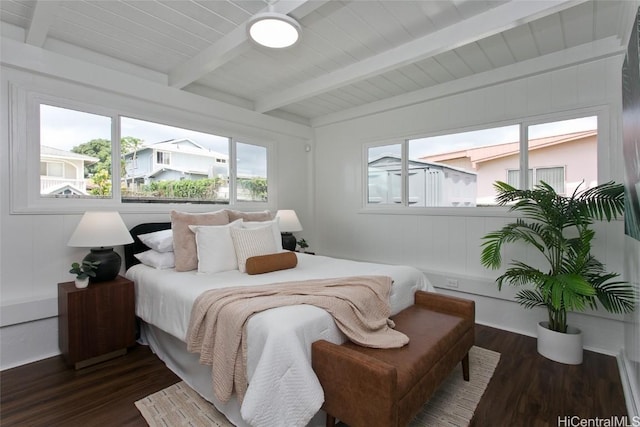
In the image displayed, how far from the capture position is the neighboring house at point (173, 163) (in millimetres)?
3053

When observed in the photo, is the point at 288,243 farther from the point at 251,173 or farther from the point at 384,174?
the point at 384,174

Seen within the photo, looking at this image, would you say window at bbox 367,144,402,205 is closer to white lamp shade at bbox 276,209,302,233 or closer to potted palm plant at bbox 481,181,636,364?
white lamp shade at bbox 276,209,302,233

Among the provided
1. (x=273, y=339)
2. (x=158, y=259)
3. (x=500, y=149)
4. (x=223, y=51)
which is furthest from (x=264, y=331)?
(x=500, y=149)

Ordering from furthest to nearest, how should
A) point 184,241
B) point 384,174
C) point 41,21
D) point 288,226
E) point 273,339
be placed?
point 384,174, point 288,226, point 184,241, point 41,21, point 273,339

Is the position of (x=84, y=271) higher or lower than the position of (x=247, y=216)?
lower

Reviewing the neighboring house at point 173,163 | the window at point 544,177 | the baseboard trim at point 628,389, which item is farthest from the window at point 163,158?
the baseboard trim at point 628,389

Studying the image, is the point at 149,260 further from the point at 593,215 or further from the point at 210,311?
the point at 593,215

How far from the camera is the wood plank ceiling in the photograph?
6.91 ft

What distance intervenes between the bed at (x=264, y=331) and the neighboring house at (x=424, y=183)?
1.36m

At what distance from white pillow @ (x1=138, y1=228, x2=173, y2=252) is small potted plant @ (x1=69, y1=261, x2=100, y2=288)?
0.43 metres

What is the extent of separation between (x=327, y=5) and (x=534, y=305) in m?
3.01

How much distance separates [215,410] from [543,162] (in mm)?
3474

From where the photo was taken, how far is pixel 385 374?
49.8 inches

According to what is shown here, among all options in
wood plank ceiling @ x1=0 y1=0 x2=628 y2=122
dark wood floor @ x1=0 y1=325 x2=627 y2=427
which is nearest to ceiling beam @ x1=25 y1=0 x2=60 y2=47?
wood plank ceiling @ x1=0 y1=0 x2=628 y2=122
